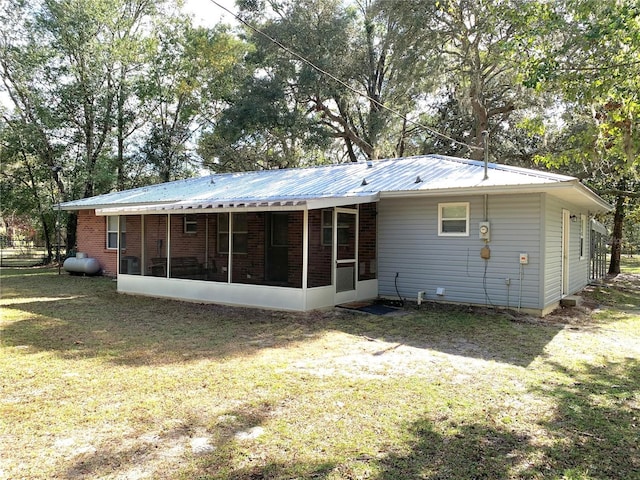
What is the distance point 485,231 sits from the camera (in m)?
9.22

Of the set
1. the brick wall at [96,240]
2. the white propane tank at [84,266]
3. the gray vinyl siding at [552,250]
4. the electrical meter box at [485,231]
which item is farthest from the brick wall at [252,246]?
the gray vinyl siding at [552,250]

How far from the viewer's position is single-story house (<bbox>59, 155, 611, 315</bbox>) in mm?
9031

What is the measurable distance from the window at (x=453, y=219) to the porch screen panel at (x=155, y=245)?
21.5 ft

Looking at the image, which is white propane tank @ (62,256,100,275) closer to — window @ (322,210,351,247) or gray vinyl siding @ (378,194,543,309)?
window @ (322,210,351,247)

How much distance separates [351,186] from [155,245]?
16.9 feet

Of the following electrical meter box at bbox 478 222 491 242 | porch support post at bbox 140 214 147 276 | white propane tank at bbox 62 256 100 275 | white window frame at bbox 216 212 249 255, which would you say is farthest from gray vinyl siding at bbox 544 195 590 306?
white propane tank at bbox 62 256 100 275

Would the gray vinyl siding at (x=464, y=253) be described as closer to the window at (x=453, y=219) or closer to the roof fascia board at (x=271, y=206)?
the window at (x=453, y=219)

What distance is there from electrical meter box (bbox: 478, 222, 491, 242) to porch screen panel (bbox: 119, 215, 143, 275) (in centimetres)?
814

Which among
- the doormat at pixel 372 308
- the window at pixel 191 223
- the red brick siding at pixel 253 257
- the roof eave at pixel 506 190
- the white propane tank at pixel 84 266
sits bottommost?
the doormat at pixel 372 308

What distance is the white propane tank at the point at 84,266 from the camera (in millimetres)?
15812

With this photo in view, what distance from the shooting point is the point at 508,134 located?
68.2ft

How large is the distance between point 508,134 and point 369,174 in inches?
460

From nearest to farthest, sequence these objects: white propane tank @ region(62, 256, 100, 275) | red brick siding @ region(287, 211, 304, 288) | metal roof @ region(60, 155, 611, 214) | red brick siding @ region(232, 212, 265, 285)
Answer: metal roof @ region(60, 155, 611, 214) < red brick siding @ region(287, 211, 304, 288) < red brick siding @ region(232, 212, 265, 285) < white propane tank @ region(62, 256, 100, 275)

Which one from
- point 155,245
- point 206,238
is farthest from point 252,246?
point 155,245
